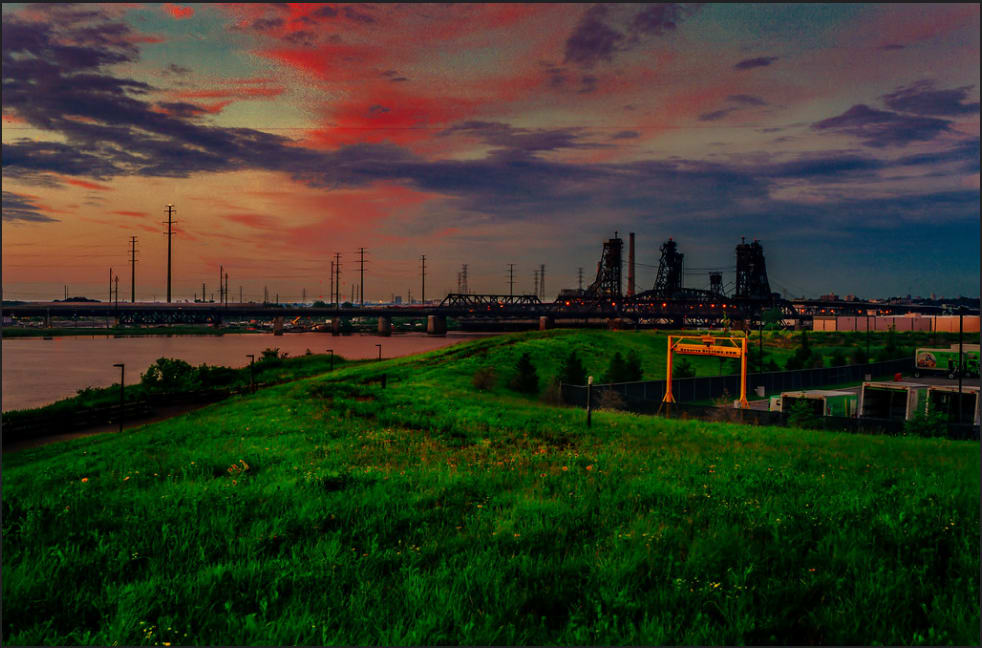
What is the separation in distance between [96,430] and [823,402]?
133ft

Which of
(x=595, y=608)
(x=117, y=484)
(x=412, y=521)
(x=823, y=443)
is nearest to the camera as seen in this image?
(x=595, y=608)

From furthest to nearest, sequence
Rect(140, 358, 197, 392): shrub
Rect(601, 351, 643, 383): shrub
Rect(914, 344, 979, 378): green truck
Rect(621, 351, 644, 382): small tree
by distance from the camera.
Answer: Rect(140, 358, 197, 392): shrub < Rect(914, 344, 979, 378): green truck < Rect(621, 351, 644, 382): small tree < Rect(601, 351, 643, 383): shrub

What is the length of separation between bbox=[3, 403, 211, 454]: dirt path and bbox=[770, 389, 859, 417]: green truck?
119 ft

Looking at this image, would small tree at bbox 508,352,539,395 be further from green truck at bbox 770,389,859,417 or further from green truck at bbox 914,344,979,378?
green truck at bbox 914,344,979,378

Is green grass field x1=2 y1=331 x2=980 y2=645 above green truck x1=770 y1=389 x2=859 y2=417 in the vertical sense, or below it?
above

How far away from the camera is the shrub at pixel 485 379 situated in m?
39.2

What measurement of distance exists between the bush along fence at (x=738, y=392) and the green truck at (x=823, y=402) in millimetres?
2897

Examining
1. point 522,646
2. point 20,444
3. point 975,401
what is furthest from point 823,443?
point 20,444

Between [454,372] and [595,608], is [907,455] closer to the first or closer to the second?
[595,608]

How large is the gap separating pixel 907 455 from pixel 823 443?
3.32 meters

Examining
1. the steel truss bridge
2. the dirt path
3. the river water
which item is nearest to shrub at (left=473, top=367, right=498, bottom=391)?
the dirt path

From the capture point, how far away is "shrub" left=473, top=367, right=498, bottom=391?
129 ft

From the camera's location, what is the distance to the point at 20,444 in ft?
96.1

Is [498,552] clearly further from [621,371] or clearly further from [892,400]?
[621,371]
